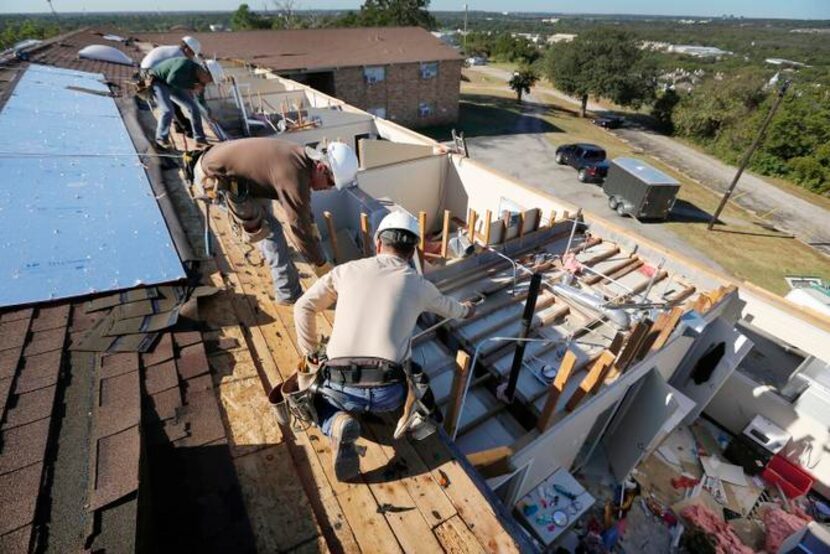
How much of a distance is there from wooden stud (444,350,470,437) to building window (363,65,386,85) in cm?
2836

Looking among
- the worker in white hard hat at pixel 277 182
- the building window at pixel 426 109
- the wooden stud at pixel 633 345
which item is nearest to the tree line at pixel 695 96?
the building window at pixel 426 109

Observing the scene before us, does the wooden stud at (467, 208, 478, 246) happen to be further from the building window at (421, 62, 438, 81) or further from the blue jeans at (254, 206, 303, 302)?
the building window at (421, 62, 438, 81)

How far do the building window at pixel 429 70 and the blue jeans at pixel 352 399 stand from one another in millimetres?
31138

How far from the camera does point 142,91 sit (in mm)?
7961

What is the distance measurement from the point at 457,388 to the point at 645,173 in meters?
19.7

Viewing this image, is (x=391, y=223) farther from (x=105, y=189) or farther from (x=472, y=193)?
(x=472, y=193)

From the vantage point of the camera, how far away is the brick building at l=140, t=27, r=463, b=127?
87.5 ft

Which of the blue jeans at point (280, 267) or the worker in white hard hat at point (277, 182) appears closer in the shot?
the worker in white hard hat at point (277, 182)

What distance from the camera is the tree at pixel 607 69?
36875 mm

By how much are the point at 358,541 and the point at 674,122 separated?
45.6 meters

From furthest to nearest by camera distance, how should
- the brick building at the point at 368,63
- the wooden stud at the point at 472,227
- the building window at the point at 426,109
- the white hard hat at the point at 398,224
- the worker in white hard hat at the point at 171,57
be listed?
the building window at the point at 426,109 → the brick building at the point at 368,63 → the wooden stud at the point at 472,227 → the worker in white hard hat at the point at 171,57 → the white hard hat at the point at 398,224

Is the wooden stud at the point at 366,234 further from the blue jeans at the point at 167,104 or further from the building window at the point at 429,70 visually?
the building window at the point at 429,70

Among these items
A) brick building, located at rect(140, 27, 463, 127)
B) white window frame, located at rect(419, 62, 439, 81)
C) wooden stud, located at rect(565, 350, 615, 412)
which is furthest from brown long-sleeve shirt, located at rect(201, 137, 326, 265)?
white window frame, located at rect(419, 62, 439, 81)

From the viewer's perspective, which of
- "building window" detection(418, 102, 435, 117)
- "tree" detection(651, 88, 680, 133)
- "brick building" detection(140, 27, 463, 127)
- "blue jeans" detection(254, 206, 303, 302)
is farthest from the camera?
"tree" detection(651, 88, 680, 133)
